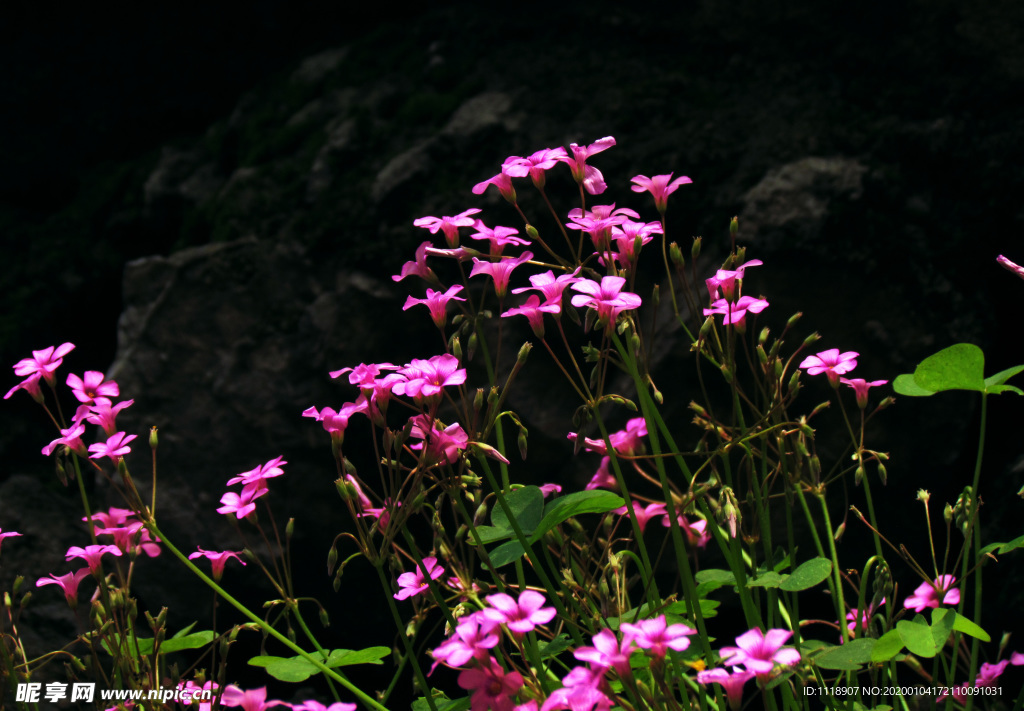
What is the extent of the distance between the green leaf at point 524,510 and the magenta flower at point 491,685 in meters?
0.29

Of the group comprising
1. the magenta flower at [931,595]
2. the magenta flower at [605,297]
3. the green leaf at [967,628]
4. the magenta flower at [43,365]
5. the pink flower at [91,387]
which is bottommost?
the magenta flower at [931,595]

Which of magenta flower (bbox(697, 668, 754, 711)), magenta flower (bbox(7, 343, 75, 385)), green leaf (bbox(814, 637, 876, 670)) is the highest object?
magenta flower (bbox(7, 343, 75, 385))

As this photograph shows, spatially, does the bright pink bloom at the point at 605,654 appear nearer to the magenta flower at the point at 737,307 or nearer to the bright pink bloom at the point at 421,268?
the magenta flower at the point at 737,307

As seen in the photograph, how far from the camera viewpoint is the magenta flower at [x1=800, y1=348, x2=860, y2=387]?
1622 mm

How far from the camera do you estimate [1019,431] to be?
2.51m

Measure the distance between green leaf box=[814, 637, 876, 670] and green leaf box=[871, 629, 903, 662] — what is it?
0.02 meters

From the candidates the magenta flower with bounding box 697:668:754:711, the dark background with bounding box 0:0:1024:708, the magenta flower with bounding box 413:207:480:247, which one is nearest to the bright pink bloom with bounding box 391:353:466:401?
the magenta flower with bounding box 413:207:480:247

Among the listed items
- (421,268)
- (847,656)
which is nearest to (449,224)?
(421,268)

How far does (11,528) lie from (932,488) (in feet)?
10.3

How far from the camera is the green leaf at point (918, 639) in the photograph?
1273 millimetres

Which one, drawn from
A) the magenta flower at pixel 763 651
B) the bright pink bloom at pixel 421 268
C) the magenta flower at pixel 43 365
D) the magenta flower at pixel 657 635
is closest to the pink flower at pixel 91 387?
the magenta flower at pixel 43 365

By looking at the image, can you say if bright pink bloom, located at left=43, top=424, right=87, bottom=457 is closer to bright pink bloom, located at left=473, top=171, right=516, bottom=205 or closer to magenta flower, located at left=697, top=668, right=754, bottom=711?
bright pink bloom, located at left=473, top=171, right=516, bottom=205

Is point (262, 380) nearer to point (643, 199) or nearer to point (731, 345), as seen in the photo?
point (643, 199)

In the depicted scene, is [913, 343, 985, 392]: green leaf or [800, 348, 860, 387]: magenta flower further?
[800, 348, 860, 387]: magenta flower
